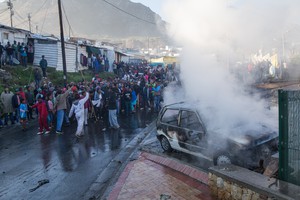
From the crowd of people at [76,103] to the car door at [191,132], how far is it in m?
4.63

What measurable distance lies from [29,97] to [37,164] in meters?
6.94

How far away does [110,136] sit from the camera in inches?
463

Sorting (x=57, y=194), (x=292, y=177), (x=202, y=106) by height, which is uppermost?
(x=202, y=106)

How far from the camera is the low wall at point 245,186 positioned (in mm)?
4637

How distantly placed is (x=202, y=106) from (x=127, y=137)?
13.2 ft

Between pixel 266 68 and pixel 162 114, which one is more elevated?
pixel 266 68

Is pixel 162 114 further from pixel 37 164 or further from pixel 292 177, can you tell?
pixel 292 177

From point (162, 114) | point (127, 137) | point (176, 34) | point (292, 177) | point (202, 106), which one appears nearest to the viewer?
point (292, 177)

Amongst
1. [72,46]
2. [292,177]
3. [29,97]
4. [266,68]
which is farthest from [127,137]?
[72,46]

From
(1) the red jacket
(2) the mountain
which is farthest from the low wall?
(2) the mountain

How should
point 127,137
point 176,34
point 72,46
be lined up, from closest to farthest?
point 176,34 < point 127,137 < point 72,46

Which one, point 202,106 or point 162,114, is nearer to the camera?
point 202,106

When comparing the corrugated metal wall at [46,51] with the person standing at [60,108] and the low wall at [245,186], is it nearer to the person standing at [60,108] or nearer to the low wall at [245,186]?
the person standing at [60,108]

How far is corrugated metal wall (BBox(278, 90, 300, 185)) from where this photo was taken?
4840mm
